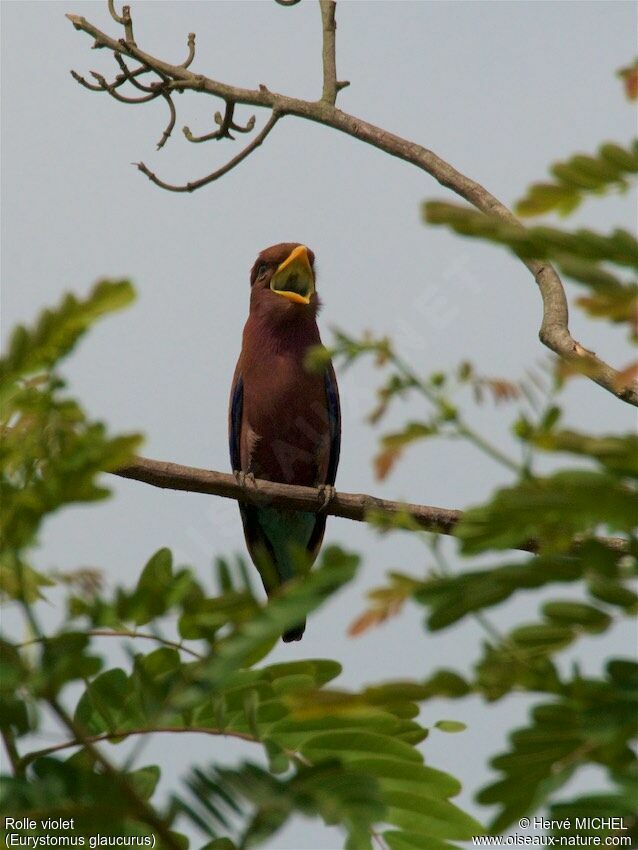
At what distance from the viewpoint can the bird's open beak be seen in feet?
22.4

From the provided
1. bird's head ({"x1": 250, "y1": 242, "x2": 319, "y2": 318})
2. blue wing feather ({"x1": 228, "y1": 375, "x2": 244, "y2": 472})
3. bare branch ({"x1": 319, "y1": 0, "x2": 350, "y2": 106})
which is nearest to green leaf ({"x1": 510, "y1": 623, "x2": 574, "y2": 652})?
bare branch ({"x1": 319, "y1": 0, "x2": 350, "y2": 106})

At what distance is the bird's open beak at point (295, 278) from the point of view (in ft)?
22.4

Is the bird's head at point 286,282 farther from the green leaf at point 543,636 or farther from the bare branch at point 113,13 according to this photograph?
the green leaf at point 543,636

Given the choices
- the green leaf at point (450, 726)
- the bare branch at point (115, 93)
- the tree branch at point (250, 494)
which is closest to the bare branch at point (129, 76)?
the bare branch at point (115, 93)

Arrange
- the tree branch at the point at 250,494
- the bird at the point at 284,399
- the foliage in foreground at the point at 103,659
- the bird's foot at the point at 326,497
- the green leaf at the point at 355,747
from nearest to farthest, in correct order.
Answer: the foliage in foreground at the point at 103,659
the green leaf at the point at 355,747
the tree branch at the point at 250,494
the bird's foot at the point at 326,497
the bird at the point at 284,399

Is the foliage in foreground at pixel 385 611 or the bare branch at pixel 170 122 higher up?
the bare branch at pixel 170 122

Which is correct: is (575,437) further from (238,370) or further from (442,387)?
(238,370)

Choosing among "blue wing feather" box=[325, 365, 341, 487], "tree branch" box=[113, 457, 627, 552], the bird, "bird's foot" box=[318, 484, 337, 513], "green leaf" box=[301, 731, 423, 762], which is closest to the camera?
"green leaf" box=[301, 731, 423, 762]

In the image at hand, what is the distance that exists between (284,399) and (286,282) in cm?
74

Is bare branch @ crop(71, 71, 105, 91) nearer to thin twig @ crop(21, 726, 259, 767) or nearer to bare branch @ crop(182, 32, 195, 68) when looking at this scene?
bare branch @ crop(182, 32, 195, 68)

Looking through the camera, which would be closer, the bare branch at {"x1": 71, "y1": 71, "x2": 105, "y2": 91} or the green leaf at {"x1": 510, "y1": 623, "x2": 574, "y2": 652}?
the green leaf at {"x1": 510, "y1": 623, "x2": 574, "y2": 652}

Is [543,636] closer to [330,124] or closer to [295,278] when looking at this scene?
[330,124]

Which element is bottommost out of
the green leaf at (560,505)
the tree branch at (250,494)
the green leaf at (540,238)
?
Result: the green leaf at (560,505)

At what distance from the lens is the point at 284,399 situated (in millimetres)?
6738
